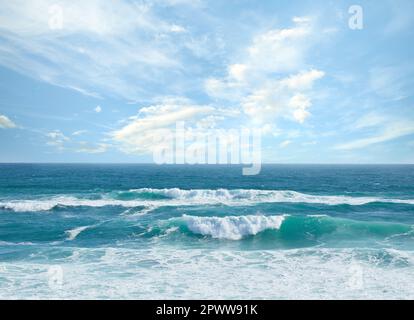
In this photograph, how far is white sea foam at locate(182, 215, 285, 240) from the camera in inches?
671

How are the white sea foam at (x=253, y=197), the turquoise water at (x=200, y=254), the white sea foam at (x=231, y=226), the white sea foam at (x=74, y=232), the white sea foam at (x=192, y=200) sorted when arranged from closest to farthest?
the turquoise water at (x=200, y=254) → the white sea foam at (x=74, y=232) → the white sea foam at (x=231, y=226) → the white sea foam at (x=192, y=200) → the white sea foam at (x=253, y=197)

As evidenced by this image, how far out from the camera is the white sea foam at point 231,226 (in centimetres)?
1703

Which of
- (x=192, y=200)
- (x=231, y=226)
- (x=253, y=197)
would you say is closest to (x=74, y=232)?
(x=231, y=226)

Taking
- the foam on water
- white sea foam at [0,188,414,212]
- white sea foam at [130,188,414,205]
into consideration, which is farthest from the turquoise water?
white sea foam at [130,188,414,205]

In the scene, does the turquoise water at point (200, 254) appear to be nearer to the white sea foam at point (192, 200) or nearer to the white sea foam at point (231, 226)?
the white sea foam at point (231, 226)

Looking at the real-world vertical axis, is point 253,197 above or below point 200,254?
above

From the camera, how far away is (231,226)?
17453mm

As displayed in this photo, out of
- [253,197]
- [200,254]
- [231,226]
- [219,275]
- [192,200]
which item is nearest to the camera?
[219,275]

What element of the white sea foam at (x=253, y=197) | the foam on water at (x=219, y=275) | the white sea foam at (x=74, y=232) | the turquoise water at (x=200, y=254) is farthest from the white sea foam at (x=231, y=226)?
the white sea foam at (x=253, y=197)

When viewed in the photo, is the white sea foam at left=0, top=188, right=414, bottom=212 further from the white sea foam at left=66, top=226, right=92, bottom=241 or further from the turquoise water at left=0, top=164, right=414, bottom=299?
the white sea foam at left=66, top=226, right=92, bottom=241

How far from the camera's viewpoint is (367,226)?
18.1m

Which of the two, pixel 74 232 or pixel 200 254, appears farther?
pixel 74 232

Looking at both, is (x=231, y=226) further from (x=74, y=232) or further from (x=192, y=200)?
(x=192, y=200)
